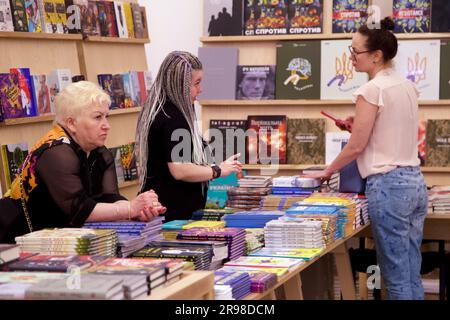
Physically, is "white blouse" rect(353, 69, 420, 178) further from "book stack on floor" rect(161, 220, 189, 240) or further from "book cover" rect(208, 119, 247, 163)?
"book cover" rect(208, 119, 247, 163)

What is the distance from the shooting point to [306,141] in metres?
6.50

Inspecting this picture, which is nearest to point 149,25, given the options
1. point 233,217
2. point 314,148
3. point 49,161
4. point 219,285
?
point 314,148

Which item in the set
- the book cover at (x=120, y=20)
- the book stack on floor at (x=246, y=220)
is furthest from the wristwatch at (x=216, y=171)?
the book cover at (x=120, y=20)

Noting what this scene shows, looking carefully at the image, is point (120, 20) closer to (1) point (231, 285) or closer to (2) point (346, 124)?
(2) point (346, 124)

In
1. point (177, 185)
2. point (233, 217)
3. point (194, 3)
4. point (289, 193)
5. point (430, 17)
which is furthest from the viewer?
point (194, 3)

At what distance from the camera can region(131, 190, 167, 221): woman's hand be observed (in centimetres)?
335

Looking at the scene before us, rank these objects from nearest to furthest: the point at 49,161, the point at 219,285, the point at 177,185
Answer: the point at 219,285 → the point at 49,161 → the point at 177,185

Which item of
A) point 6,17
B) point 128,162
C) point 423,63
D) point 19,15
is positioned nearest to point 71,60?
point 19,15

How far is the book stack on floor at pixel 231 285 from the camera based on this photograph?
8.68ft

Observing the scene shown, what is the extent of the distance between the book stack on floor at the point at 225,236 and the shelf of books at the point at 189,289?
822 millimetres

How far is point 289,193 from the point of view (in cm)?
471

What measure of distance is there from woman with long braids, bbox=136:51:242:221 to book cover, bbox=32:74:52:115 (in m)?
0.97
